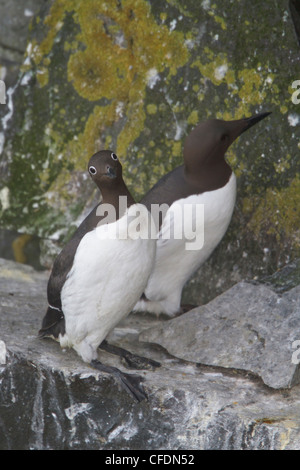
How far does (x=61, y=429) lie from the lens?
13.0ft

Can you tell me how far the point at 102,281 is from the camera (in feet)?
13.2

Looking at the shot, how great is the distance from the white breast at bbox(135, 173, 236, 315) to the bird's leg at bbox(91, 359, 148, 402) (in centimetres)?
93

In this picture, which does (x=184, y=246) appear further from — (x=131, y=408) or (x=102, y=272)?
(x=131, y=408)

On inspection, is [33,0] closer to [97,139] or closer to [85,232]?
[97,139]

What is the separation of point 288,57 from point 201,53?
1.98 feet

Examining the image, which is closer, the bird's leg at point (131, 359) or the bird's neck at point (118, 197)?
the bird's neck at point (118, 197)

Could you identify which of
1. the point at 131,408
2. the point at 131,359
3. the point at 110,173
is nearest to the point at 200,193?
the point at 110,173

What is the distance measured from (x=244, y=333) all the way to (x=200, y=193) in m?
0.90

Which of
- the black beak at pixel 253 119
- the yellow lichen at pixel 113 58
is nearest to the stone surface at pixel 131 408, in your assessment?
the black beak at pixel 253 119

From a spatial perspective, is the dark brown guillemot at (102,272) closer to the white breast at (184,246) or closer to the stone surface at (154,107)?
the white breast at (184,246)

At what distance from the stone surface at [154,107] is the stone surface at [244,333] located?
0.71 meters

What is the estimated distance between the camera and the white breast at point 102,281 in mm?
3953

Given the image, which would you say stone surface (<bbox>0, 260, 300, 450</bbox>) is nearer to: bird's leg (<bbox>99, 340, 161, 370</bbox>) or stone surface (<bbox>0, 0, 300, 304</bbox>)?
bird's leg (<bbox>99, 340, 161, 370</bbox>)

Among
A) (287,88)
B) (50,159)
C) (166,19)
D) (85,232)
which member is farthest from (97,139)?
(85,232)
